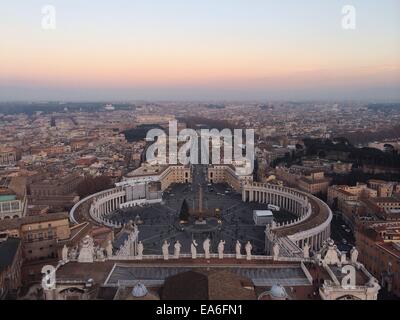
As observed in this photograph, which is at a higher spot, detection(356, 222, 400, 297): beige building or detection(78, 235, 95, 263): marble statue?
detection(78, 235, 95, 263): marble statue

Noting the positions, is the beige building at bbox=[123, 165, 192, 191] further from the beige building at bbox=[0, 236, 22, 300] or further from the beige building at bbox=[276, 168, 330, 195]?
the beige building at bbox=[0, 236, 22, 300]

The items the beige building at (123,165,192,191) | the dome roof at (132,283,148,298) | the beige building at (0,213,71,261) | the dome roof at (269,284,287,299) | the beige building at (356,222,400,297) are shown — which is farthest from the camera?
the beige building at (123,165,192,191)

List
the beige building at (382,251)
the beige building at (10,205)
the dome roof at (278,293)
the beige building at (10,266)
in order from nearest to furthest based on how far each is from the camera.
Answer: the dome roof at (278,293) → the beige building at (10,266) → the beige building at (382,251) → the beige building at (10,205)

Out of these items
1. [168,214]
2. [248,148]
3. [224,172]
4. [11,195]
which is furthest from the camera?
[248,148]

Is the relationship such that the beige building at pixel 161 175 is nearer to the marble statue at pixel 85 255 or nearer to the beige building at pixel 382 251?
the beige building at pixel 382 251

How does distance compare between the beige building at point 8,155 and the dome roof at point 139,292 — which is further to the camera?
the beige building at point 8,155

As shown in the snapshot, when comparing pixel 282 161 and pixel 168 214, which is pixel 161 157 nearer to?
pixel 282 161

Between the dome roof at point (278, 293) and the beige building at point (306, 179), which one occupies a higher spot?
the dome roof at point (278, 293)

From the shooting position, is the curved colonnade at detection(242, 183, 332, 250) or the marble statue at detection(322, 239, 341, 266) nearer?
the marble statue at detection(322, 239, 341, 266)

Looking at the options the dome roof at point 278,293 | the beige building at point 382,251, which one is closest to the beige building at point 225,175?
the beige building at point 382,251

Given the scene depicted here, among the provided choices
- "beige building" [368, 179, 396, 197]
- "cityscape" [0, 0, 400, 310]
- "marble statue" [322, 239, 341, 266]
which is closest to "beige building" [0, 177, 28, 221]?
"cityscape" [0, 0, 400, 310]
